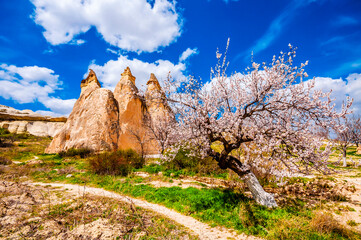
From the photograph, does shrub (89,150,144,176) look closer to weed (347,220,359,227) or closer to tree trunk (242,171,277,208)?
tree trunk (242,171,277,208)

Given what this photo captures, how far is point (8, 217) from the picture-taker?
5.58 meters

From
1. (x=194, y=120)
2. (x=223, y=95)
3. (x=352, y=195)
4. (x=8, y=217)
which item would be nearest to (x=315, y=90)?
(x=223, y=95)

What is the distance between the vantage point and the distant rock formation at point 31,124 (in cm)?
4844

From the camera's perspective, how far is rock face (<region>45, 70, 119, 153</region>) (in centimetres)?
2211

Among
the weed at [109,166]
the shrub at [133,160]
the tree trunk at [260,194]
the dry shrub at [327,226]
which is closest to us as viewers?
the dry shrub at [327,226]

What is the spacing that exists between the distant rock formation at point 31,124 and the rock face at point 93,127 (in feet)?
92.1

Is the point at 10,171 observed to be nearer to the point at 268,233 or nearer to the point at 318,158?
the point at 268,233

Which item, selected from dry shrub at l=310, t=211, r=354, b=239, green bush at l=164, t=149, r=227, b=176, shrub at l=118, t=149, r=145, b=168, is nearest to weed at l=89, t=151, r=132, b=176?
shrub at l=118, t=149, r=145, b=168

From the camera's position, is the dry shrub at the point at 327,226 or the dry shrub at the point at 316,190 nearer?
the dry shrub at the point at 327,226

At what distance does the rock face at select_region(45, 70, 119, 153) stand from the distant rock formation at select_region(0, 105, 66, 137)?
28.1m

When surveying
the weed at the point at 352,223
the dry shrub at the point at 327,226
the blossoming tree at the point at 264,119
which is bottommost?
the weed at the point at 352,223

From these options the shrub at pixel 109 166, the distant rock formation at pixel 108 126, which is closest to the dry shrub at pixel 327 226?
the shrub at pixel 109 166

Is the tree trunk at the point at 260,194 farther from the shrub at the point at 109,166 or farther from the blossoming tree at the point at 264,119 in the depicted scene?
the shrub at the point at 109,166

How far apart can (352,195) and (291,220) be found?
5.95 m
